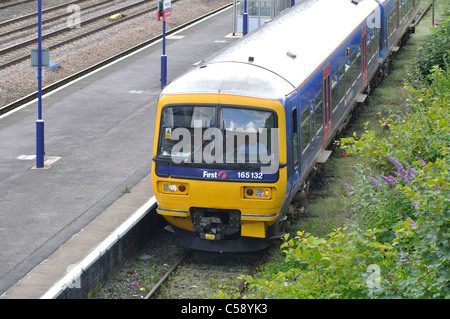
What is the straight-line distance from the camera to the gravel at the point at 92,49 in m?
24.5

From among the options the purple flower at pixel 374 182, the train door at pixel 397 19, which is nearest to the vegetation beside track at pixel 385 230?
the purple flower at pixel 374 182

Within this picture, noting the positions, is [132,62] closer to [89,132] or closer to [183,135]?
[89,132]

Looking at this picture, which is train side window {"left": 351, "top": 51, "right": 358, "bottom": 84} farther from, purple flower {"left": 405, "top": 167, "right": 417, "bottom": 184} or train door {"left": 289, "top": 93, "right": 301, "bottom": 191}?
purple flower {"left": 405, "top": 167, "right": 417, "bottom": 184}

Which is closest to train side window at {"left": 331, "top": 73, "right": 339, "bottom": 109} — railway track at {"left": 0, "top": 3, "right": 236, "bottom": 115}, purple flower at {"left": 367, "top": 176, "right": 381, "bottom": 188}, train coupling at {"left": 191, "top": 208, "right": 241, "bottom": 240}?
train coupling at {"left": 191, "top": 208, "right": 241, "bottom": 240}

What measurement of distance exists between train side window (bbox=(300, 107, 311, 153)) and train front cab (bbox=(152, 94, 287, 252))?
51.7 inches

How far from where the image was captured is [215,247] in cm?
1197

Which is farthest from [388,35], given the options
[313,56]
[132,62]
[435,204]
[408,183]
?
[435,204]

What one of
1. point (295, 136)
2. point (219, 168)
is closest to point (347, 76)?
point (295, 136)

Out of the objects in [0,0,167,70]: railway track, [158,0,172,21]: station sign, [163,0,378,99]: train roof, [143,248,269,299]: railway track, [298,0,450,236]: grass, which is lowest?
[143,248,269,299]: railway track

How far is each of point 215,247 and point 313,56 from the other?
4.45m

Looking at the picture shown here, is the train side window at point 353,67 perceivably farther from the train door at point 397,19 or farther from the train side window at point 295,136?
the train door at point 397,19

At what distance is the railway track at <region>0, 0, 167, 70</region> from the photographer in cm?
2825

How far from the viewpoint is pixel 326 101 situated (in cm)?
1501

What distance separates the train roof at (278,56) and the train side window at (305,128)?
0.55m
